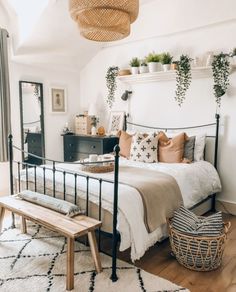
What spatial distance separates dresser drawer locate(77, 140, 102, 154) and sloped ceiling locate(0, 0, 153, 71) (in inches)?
53.1

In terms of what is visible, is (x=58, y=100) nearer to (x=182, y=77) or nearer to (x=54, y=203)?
(x=182, y=77)

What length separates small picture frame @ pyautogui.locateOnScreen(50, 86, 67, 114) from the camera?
456cm

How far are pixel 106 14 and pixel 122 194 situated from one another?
4.47 feet

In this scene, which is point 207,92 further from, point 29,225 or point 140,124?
point 29,225

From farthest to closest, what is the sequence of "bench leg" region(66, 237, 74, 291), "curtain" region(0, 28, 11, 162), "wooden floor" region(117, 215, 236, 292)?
"curtain" region(0, 28, 11, 162)
"wooden floor" region(117, 215, 236, 292)
"bench leg" region(66, 237, 74, 291)

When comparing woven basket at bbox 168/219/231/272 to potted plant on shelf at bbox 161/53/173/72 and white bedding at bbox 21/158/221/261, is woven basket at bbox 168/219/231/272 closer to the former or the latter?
white bedding at bbox 21/158/221/261

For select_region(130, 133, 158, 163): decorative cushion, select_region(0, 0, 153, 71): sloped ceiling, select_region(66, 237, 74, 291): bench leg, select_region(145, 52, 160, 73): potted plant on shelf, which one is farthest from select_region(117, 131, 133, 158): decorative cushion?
select_region(66, 237, 74, 291): bench leg

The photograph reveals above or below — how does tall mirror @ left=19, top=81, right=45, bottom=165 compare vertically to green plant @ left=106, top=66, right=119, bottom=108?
below

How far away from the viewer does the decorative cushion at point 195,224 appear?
7.45ft

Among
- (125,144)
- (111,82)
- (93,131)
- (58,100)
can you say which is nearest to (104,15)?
(125,144)

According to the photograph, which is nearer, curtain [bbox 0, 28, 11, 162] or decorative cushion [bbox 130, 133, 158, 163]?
decorative cushion [bbox 130, 133, 158, 163]

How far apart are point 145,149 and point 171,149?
0.32 m

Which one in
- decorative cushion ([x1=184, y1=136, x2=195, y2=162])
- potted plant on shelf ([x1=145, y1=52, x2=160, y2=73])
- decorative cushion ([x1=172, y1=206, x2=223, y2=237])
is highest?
potted plant on shelf ([x1=145, y1=52, x2=160, y2=73])

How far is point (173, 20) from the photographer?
12.2ft
